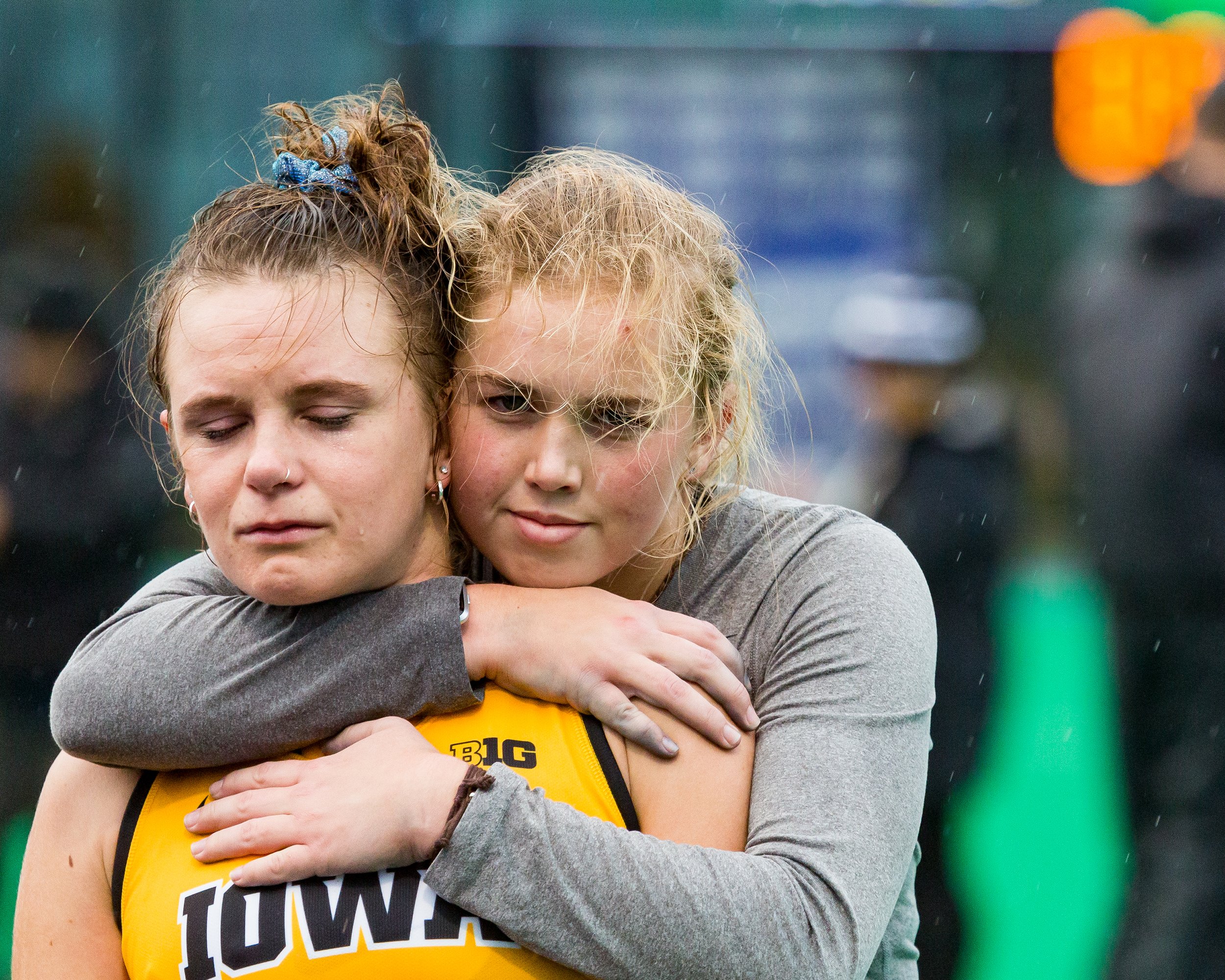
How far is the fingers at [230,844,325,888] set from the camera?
3.98 feet

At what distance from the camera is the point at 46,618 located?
3.59 metres

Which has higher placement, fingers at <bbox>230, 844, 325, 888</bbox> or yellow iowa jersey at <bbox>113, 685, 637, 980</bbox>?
fingers at <bbox>230, 844, 325, 888</bbox>

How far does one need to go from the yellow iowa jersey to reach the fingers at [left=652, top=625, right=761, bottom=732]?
0.39 feet

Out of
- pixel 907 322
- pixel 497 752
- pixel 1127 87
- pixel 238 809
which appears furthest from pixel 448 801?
pixel 1127 87

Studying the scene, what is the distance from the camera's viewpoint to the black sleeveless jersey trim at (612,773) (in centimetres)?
132

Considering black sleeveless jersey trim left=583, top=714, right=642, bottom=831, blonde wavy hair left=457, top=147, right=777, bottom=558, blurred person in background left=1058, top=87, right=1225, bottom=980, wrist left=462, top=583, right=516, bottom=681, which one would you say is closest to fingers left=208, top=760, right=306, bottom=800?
wrist left=462, top=583, right=516, bottom=681

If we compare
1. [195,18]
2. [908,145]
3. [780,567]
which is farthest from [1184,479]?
[195,18]

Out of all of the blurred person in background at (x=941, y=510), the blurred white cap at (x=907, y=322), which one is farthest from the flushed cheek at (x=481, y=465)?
the blurred white cap at (x=907, y=322)

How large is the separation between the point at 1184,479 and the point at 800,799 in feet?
9.05

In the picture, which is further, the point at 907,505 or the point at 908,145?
the point at 908,145

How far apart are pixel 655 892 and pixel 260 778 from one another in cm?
46

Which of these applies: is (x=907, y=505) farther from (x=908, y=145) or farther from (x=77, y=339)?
(x=77, y=339)

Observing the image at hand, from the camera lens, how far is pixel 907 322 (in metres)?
4.06

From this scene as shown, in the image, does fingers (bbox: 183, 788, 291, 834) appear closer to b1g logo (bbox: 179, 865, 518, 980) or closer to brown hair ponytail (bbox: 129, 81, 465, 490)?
b1g logo (bbox: 179, 865, 518, 980)
